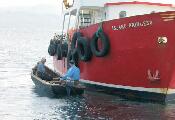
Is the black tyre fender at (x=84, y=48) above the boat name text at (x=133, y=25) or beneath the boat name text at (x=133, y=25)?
beneath

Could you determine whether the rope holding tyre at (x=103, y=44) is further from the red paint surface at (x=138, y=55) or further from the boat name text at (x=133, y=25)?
the boat name text at (x=133, y=25)

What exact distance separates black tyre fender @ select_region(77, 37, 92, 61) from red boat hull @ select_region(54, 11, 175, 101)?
24.8 inches

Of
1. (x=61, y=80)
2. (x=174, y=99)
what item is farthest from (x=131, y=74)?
(x=61, y=80)

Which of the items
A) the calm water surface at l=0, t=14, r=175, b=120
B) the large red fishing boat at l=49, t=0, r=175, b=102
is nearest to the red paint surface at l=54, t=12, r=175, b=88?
the large red fishing boat at l=49, t=0, r=175, b=102

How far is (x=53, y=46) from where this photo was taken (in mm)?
30734

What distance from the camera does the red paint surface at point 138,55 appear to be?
19.4 m

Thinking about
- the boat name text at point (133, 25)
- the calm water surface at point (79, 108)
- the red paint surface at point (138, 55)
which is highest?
the boat name text at point (133, 25)

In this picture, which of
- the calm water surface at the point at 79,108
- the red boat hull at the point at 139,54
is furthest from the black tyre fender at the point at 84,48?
the calm water surface at the point at 79,108

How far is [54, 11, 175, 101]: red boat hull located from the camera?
19.4m

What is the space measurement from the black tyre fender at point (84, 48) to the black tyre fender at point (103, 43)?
0.50 m

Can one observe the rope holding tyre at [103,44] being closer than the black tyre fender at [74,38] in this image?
Yes

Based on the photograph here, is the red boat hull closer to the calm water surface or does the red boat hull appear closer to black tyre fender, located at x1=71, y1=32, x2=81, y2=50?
the calm water surface

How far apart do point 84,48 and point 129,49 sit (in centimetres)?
297

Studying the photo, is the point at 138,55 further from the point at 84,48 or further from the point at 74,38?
the point at 74,38
